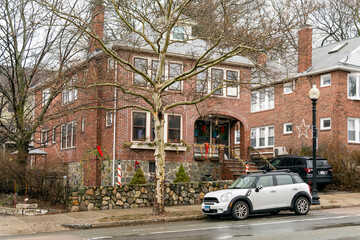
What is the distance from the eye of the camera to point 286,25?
15867 mm

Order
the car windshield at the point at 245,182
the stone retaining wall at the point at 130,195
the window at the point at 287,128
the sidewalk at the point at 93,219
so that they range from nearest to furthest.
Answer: the sidewalk at the point at 93,219, the car windshield at the point at 245,182, the stone retaining wall at the point at 130,195, the window at the point at 287,128

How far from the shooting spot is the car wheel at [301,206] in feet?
54.2

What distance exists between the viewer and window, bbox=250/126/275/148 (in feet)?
124

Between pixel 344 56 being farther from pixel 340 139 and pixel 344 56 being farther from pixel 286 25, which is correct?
pixel 286 25

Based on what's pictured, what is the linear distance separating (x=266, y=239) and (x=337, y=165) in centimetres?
1652

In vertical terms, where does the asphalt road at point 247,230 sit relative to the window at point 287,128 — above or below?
below

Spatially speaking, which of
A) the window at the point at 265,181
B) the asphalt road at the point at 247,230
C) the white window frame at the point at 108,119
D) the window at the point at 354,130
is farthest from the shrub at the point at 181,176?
the window at the point at 354,130

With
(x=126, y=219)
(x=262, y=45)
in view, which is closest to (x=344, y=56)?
(x=262, y=45)

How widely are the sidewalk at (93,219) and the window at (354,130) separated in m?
13.9

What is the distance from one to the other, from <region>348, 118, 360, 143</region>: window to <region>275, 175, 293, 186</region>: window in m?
17.8

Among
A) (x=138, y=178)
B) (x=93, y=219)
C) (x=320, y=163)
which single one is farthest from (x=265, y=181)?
(x=320, y=163)

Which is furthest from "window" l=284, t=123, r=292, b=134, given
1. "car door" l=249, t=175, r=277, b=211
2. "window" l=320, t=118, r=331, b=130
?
"car door" l=249, t=175, r=277, b=211

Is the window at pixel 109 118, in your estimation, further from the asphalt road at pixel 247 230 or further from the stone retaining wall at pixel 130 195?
the asphalt road at pixel 247 230

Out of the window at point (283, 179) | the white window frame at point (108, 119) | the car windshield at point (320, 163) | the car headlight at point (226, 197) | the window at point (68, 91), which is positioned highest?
the window at point (68, 91)
